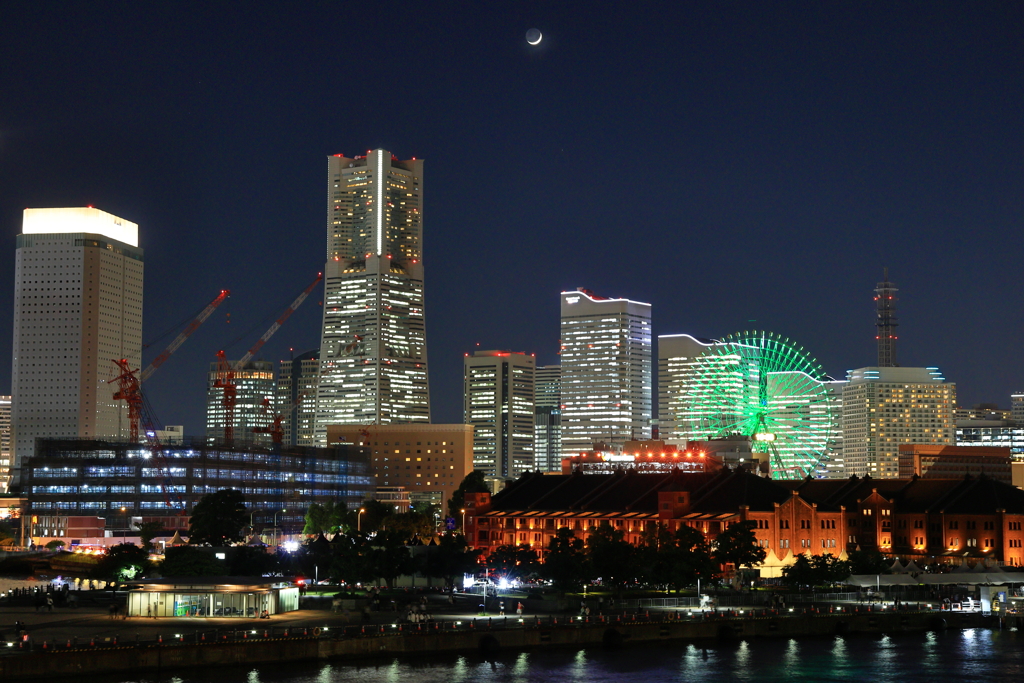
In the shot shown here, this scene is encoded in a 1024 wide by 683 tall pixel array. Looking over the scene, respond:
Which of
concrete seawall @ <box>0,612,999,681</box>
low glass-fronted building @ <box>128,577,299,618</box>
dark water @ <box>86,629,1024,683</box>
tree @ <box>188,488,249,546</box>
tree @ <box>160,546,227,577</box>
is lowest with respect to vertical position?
dark water @ <box>86,629,1024,683</box>

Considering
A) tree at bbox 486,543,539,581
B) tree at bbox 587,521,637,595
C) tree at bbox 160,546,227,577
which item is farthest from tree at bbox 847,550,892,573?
tree at bbox 160,546,227,577

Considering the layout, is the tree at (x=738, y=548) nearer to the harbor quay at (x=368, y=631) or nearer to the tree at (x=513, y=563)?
the harbor quay at (x=368, y=631)

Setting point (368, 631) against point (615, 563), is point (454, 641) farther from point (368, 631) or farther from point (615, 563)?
point (615, 563)

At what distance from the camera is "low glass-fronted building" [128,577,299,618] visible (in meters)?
106

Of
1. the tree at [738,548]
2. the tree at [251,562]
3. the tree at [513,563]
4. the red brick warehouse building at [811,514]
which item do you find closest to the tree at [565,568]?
the tree at [513,563]

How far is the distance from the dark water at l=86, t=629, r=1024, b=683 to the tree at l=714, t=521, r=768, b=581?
30.2 metres

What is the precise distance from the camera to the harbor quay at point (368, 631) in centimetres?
8912

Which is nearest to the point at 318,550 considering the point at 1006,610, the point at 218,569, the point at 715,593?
the point at 218,569

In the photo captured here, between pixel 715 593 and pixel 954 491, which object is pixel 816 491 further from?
pixel 715 593

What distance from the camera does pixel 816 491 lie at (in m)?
178

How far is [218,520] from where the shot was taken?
174 meters

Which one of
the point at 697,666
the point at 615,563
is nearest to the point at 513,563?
the point at 615,563

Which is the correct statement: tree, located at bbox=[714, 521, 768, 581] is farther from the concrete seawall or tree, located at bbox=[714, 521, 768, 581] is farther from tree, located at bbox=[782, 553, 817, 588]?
the concrete seawall

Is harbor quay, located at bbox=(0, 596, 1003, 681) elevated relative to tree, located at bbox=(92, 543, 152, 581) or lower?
lower
